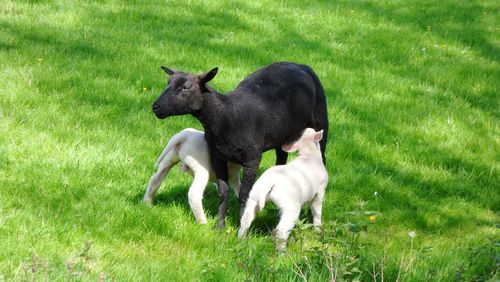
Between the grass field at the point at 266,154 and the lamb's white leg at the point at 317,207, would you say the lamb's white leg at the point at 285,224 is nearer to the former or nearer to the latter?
the grass field at the point at 266,154

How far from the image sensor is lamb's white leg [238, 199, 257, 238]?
16.9ft

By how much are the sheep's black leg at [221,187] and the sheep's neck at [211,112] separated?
0.34 m

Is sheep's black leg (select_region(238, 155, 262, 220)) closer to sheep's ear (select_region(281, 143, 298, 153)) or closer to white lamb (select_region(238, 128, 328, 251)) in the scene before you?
white lamb (select_region(238, 128, 328, 251))

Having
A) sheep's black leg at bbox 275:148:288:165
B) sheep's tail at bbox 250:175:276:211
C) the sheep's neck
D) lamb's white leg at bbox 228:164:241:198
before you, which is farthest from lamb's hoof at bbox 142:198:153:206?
sheep's black leg at bbox 275:148:288:165

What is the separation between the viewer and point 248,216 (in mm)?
5188

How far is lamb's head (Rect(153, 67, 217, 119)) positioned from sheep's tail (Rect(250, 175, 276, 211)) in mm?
807

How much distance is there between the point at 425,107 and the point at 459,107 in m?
0.51

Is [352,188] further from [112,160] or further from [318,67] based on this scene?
[318,67]

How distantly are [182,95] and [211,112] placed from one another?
0.29 m

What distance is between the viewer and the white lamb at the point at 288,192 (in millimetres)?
5039

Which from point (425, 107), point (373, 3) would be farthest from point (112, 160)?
point (373, 3)

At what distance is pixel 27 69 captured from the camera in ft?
27.1

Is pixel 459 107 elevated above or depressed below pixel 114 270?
below

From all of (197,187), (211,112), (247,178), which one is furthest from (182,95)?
→ (247,178)
